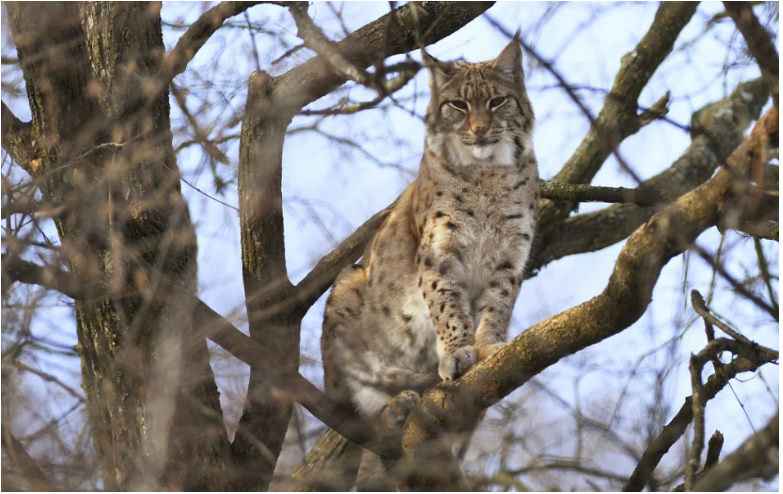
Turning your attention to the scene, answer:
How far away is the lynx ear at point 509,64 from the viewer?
6363 mm

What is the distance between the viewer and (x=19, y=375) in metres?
4.59

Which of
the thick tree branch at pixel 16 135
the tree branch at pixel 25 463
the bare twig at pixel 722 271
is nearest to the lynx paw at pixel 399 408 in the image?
the tree branch at pixel 25 463

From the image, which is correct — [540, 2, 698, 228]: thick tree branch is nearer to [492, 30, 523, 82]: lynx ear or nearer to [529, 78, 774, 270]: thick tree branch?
[529, 78, 774, 270]: thick tree branch

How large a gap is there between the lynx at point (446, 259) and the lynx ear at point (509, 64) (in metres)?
0.03

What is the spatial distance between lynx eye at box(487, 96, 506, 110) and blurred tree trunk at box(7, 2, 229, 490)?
2.17 metres

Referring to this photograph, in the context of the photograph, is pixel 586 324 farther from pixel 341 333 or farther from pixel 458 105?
pixel 458 105

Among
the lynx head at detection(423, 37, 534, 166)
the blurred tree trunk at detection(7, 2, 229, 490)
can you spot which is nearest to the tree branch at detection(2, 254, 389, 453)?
the blurred tree trunk at detection(7, 2, 229, 490)

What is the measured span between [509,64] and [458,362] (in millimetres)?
2336

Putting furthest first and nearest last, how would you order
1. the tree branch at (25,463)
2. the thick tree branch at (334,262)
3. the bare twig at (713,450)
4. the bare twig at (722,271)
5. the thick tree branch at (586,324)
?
the thick tree branch at (334,262) < the bare twig at (713,450) < the tree branch at (25,463) < the thick tree branch at (586,324) < the bare twig at (722,271)

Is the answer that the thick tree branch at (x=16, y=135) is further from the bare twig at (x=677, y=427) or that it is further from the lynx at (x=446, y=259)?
the bare twig at (x=677, y=427)

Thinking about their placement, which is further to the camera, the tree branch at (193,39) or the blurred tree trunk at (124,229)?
the tree branch at (193,39)

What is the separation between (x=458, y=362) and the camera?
523cm

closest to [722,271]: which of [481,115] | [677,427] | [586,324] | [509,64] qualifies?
[586,324]

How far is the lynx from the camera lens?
569cm
